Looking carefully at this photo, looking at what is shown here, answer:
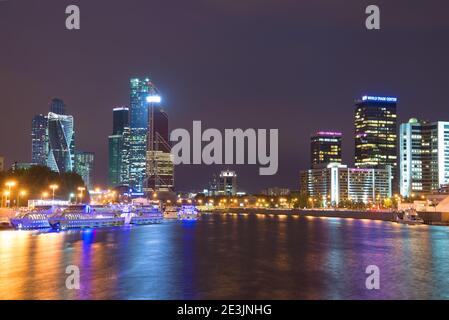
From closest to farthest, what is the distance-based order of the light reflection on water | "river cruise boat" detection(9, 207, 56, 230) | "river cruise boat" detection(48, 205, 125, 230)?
the light reflection on water, "river cruise boat" detection(9, 207, 56, 230), "river cruise boat" detection(48, 205, 125, 230)

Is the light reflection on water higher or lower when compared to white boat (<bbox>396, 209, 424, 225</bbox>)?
higher

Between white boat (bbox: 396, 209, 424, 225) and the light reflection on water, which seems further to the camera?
white boat (bbox: 396, 209, 424, 225)

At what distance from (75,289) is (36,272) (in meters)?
7.65

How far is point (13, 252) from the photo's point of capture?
4941 cm

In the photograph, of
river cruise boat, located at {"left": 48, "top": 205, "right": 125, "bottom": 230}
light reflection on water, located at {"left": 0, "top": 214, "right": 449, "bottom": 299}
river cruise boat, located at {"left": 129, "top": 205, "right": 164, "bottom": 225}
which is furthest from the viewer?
river cruise boat, located at {"left": 129, "top": 205, "right": 164, "bottom": 225}

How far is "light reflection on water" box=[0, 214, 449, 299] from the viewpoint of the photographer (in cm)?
3206

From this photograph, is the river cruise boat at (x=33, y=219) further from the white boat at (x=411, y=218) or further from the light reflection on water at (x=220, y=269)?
the white boat at (x=411, y=218)

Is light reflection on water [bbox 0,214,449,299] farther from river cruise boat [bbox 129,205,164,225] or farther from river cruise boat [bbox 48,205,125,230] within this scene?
river cruise boat [bbox 129,205,164,225]

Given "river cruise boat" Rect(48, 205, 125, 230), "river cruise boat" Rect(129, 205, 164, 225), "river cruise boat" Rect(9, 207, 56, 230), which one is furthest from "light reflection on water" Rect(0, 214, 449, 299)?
"river cruise boat" Rect(129, 205, 164, 225)

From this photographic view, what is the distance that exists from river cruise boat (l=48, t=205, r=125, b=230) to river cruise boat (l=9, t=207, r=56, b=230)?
113cm

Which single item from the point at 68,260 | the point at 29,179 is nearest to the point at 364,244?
the point at 68,260

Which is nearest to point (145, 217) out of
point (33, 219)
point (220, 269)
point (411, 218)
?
point (33, 219)

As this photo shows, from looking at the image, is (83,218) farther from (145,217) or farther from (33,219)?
(145,217)
